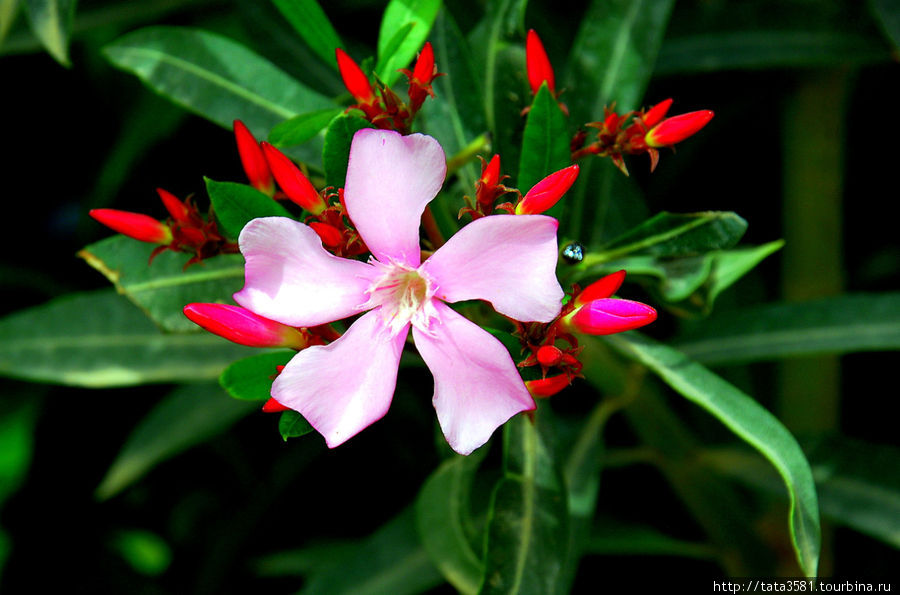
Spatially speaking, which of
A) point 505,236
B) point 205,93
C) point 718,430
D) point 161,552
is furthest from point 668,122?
point 161,552

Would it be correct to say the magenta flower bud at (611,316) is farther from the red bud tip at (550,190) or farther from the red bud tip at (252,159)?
the red bud tip at (252,159)

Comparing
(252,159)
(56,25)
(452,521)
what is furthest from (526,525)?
(56,25)

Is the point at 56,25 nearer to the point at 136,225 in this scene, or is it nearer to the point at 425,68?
the point at 136,225

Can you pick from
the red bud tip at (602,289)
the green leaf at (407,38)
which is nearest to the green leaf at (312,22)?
the green leaf at (407,38)

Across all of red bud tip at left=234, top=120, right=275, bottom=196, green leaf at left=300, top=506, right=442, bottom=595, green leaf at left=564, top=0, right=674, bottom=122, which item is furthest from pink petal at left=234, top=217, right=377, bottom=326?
green leaf at left=300, top=506, right=442, bottom=595

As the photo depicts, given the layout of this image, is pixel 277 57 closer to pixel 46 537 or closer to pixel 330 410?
pixel 330 410

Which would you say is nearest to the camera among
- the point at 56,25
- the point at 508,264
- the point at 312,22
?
the point at 508,264
